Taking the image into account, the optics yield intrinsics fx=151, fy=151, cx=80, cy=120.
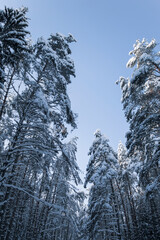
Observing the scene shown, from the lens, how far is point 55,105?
7891mm

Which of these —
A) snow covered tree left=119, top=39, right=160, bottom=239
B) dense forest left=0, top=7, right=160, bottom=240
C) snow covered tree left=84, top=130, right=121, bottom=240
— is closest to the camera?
dense forest left=0, top=7, right=160, bottom=240

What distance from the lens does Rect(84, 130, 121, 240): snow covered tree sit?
41.3 feet

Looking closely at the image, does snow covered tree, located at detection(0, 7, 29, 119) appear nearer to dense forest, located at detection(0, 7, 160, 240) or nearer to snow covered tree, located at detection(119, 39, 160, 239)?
dense forest, located at detection(0, 7, 160, 240)

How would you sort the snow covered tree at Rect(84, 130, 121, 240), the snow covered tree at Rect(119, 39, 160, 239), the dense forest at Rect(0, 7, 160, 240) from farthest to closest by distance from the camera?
the snow covered tree at Rect(84, 130, 121, 240) → the snow covered tree at Rect(119, 39, 160, 239) → the dense forest at Rect(0, 7, 160, 240)

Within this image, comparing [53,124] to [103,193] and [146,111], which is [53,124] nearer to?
[146,111]

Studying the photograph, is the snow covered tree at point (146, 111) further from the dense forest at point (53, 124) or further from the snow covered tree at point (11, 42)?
the snow covered tree at point (11, 42)

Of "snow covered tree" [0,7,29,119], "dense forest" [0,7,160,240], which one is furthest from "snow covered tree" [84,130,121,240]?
"snow covered tree" [0,7,29,119]

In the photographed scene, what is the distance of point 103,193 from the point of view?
13.3 metres

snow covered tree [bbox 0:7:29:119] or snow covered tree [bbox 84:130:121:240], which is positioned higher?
snow covered tree [bbox 0:7:29:119]

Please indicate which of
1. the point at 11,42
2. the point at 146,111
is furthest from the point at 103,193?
the point at 11,42

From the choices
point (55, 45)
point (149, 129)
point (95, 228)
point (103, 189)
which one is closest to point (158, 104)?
point (149, 129)

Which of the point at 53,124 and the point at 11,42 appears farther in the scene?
the point at 53,124

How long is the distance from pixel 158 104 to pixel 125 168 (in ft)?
50.9

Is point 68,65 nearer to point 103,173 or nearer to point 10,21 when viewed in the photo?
point 10,21
